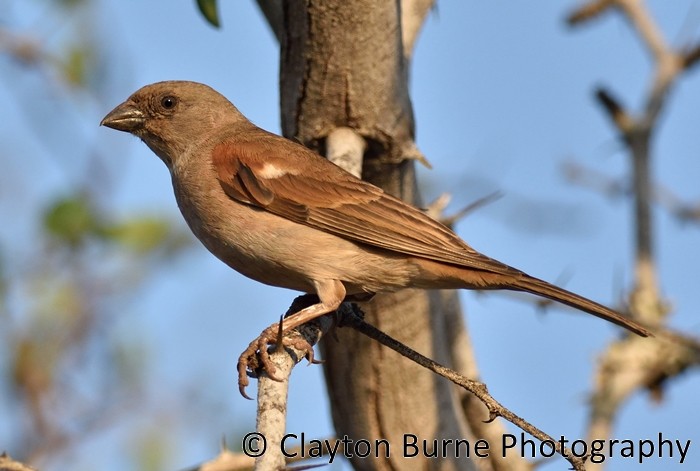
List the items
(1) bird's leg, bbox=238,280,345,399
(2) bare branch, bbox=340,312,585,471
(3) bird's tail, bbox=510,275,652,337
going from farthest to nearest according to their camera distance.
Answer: (3) bird's tail, bbox=510,275,652,337 < (1) bird's leg, bbox=238,280,345,399 < (2) bare branch, bbox=340,312,585,471

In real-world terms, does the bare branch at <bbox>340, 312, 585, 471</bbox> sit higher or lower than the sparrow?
lower

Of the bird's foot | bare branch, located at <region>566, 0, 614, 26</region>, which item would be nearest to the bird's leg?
the bird's foot

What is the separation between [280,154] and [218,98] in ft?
2.67

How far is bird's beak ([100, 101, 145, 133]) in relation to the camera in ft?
17.5

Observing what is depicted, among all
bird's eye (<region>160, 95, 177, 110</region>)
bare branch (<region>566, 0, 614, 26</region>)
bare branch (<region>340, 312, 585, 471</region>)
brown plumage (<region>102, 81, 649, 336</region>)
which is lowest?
bare branch (<region>340, 312, 585, 471</region>)

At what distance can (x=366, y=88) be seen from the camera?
4.88 m

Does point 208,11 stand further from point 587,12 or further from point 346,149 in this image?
point 587,12

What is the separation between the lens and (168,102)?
5.43m

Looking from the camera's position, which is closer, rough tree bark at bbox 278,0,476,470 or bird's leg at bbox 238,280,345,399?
bird's leg at bbox 238,280,345,399

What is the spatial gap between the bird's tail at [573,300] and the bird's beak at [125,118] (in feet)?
7.45

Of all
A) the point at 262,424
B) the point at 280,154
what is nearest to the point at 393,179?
the point at 280,154

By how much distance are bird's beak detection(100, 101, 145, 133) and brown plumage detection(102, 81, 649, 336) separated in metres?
0.54

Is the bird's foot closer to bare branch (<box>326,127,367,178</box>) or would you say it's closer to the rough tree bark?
the rough tree bark

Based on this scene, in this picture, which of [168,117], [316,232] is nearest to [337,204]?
[316,232]
